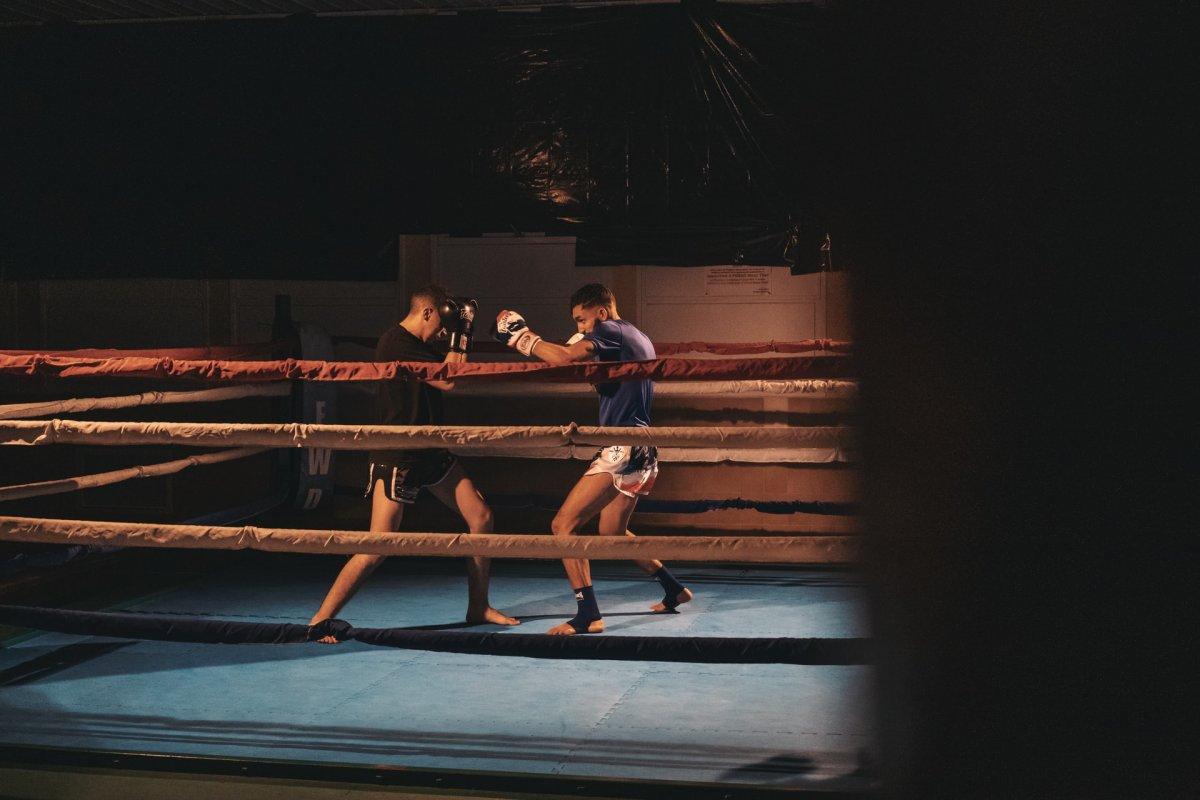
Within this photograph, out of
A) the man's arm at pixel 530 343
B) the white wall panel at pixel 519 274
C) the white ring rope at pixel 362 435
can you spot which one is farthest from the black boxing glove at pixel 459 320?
the white wall panel at pixel 519 274

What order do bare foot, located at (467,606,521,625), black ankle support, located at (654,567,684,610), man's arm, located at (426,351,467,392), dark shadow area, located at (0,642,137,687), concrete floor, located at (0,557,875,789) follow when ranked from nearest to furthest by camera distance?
concrete floor, located at (0,557,875,789) < man's arm, located at (426,351,467,392) < dark shadow area, located at (0,642,137,687) < bare foot, located at (467,606,521,625) < black ankle support, located at (654,567,684,610)

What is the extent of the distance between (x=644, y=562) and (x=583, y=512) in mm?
997

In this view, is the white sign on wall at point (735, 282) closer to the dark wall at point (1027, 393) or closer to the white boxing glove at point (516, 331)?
the white boxing glove at point (516, 331)

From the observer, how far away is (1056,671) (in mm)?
1042

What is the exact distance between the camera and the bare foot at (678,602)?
19.6 feet

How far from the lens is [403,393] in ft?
16.3

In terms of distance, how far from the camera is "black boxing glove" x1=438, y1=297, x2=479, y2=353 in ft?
15.6

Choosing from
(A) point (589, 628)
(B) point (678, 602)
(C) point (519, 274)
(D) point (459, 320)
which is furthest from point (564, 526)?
(C) point (519, 274)

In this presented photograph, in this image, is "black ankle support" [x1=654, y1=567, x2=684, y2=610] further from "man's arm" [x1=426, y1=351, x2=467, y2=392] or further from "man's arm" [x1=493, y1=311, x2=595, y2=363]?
"man's arm" [x1=426, y1=351, x2=467, y2=392]

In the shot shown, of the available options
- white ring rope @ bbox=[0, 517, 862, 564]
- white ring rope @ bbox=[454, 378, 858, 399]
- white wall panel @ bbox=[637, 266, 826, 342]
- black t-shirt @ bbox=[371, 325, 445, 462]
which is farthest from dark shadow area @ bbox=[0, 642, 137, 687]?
white wall panel @ bbox=[637, 266, 826, 342]

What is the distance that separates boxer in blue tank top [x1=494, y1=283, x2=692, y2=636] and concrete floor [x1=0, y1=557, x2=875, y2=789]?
359mm

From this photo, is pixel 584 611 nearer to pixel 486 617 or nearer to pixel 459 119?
pixel 486 617

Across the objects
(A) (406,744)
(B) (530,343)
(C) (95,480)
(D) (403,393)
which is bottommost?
(A) (406,744)

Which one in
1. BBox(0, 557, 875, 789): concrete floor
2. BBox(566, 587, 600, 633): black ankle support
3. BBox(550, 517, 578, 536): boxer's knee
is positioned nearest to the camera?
BBox(0, 557, 875, 789): concrete floor
